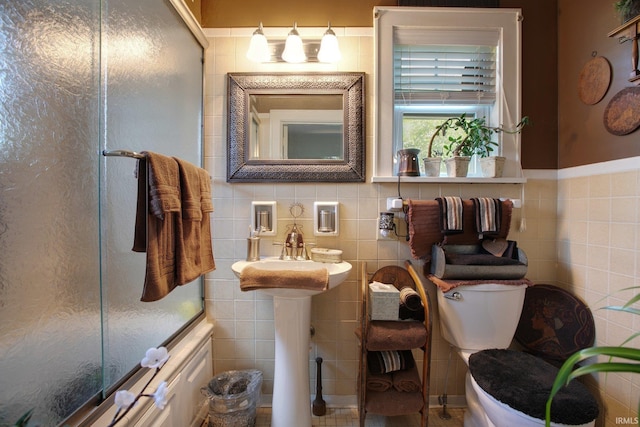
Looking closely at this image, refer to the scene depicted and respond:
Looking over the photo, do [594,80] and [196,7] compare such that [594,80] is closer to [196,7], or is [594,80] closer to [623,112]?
[623,112]

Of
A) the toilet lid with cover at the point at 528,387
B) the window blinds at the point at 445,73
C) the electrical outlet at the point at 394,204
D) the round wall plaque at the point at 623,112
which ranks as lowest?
the toilet lid with cover at the point at 528,387

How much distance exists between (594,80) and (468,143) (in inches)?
23.5

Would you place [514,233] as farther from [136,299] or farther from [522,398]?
[136,299]

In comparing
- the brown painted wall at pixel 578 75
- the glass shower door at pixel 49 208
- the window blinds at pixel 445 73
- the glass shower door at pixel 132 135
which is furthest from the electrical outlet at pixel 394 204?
the glass shower door at pixel 49 208

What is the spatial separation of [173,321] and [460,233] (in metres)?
1.44

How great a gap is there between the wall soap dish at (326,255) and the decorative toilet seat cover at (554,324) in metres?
1.03

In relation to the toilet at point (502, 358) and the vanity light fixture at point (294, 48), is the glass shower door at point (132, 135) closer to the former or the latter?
the vanity light fixture at point (294, 48)

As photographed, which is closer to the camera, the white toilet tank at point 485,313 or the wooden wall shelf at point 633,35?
the wooden wall shelf at point 633,35

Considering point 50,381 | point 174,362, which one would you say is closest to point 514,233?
point 174,362

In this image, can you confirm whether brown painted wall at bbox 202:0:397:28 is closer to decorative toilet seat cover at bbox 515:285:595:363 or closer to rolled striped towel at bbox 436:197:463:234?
rolled striped towel at bbox 436:197:463:234

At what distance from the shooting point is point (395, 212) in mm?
1479

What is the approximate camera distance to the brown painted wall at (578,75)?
1180mm

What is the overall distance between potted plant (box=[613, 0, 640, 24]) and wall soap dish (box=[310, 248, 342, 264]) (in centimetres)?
155

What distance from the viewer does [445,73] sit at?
153 centimetres
